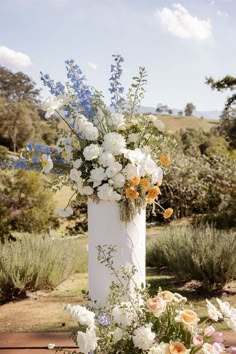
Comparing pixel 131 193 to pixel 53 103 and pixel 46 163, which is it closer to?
pixel 46 163

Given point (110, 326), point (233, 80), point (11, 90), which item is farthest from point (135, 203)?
point (11, 90)

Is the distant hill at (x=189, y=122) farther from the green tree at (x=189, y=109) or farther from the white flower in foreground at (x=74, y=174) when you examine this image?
the white flower in foreground at (x=74, y=174)

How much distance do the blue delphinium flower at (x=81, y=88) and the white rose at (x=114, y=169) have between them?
1.58ft

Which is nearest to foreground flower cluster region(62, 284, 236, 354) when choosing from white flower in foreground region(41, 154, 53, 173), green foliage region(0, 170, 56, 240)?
white flower in foreground region(41, 154, 53, 173)

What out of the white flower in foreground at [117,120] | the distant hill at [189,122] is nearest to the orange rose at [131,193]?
the white flower in foreground at [117,120]

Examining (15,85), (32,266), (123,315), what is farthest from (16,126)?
(123,315)

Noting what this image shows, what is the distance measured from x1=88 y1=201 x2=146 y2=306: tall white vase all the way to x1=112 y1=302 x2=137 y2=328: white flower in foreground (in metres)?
1.31

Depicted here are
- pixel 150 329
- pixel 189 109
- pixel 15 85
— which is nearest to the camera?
pixel 150 329

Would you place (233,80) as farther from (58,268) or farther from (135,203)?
(135,203)

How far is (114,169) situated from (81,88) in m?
0.70

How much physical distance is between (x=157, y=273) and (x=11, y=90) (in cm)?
4983

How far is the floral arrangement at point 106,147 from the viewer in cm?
382

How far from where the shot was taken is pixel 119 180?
385 cm

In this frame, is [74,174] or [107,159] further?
[74,174]
